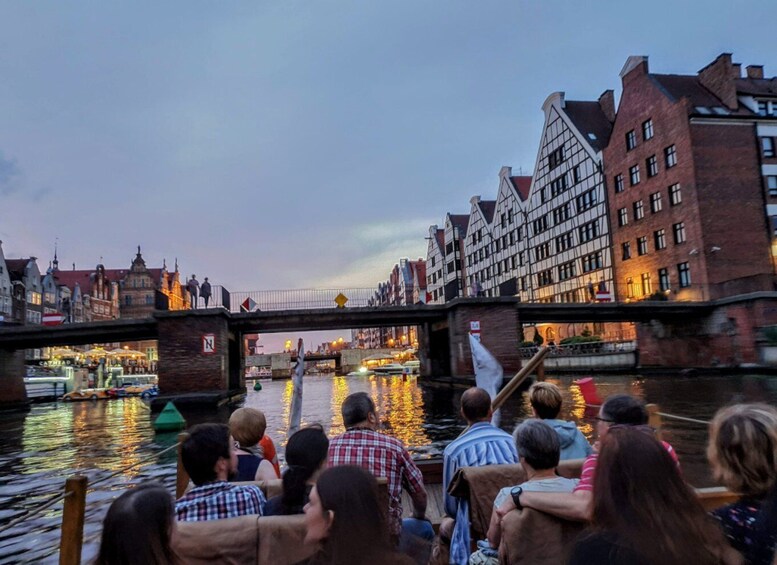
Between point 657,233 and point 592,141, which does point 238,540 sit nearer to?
point 657,233

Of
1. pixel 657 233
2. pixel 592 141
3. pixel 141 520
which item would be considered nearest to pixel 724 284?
pixel 657 233

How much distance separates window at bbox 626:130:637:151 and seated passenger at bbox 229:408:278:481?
4474cm

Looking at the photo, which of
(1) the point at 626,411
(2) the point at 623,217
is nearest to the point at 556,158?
(2) the point at 623,217

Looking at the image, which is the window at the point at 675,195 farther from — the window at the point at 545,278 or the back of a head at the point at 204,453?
the back of a head at the point at 204,453

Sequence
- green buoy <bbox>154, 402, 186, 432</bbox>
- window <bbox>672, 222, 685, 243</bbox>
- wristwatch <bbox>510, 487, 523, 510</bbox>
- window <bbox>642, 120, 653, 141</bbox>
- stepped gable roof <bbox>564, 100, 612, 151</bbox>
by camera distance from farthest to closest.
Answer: stepped gable roof <bbox>564, 100, 612, 151</bbox>
window <bbox>642, 120, 653, 141</bbox>
window <bbox>672, 222, 685, 243</bbox>
green buoy <bbox>154, 402, 186, 432</bbox>
wristwatch <bbox>510, 487, 523, 510</bbox>

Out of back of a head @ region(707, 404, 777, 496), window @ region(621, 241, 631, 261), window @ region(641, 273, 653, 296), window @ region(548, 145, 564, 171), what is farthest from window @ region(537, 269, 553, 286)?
back of a head @ region(707, 404, 777, 496)

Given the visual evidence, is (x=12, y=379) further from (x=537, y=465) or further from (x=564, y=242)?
(x=564, y=242)

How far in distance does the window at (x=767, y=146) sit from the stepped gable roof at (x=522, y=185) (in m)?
23.4

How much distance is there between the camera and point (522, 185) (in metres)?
63.9

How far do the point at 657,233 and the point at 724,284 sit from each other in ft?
23.9

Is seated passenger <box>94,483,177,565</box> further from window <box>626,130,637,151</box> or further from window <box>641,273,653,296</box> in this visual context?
window <box>626,130,637,151</box>

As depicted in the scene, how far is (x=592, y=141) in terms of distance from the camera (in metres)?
47.8

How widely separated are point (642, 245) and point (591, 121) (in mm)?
15174

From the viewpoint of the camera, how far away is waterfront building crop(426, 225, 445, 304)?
83562 mm
